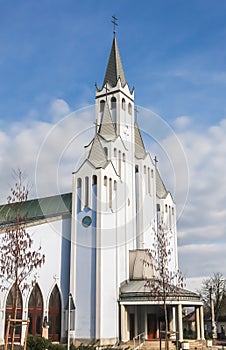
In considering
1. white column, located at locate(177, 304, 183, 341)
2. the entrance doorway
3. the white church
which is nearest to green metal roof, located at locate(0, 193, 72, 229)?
the white church

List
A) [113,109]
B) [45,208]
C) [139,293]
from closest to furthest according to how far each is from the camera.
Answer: [139,293], [113,109], [45,208]

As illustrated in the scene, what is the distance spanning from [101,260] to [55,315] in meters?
6.61

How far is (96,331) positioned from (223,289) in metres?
40.3

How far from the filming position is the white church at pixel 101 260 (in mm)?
36844

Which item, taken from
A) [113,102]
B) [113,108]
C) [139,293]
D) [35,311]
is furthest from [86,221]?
[113,102]

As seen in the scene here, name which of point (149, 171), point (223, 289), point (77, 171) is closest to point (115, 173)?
point (77, 171)

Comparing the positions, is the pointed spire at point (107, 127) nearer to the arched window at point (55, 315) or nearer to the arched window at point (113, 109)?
the arched window at point (113, 109)

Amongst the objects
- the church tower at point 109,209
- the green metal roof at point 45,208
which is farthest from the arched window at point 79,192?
the green metal roof at point 45,208

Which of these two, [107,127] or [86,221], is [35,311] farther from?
[107,127]

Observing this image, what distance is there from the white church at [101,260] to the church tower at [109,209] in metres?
0.08

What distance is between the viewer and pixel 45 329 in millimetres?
37438

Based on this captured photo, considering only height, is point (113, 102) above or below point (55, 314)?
above

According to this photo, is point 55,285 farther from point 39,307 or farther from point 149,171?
point 149,171

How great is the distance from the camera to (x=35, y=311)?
38.5 m
